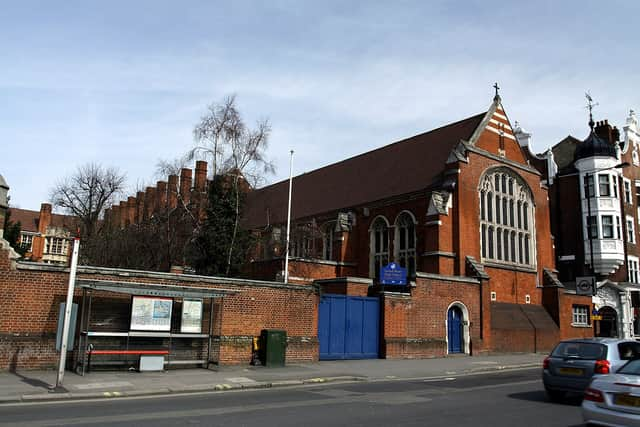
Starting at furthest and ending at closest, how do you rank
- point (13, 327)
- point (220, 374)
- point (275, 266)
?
point (275, 266)
point (220, 374)
point (13, 327)

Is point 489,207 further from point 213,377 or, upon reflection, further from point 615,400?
point 615,400

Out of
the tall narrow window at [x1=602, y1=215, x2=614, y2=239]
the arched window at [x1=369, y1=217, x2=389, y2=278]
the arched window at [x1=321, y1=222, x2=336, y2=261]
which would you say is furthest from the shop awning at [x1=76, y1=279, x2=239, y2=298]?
the tall narrow window at [x1=602, y1=215, x2=614, y2=239]

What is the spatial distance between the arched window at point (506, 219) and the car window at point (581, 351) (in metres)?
19.3

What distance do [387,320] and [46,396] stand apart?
14.7 m

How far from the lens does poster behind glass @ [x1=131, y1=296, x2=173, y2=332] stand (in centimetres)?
1619

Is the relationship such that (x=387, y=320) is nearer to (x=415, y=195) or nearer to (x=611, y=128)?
(x=415, y=195)

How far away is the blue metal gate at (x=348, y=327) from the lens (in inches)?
843

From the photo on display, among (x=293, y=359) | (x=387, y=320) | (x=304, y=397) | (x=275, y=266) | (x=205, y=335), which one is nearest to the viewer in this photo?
(x=304, y=397)

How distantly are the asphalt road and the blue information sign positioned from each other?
9.62 m

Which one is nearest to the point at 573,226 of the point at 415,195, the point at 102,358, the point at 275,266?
the point at 415,195

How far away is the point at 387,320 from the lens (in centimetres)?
2319

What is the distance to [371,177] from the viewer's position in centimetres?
4084

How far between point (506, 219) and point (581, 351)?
2265 cm

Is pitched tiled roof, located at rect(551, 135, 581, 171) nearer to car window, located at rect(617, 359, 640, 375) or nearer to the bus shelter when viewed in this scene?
the bus shelter
